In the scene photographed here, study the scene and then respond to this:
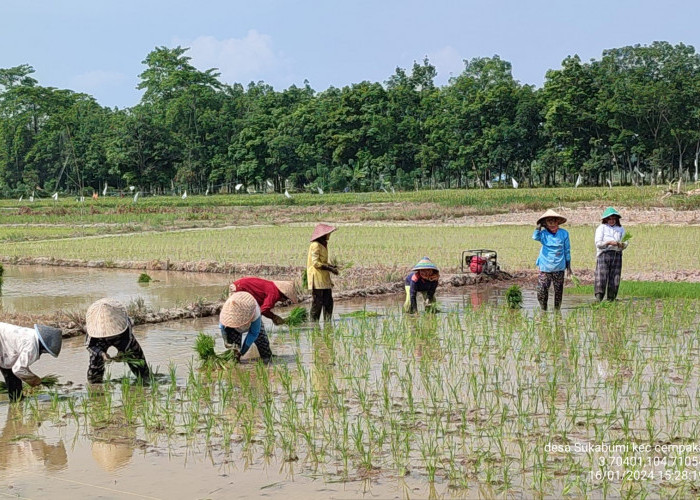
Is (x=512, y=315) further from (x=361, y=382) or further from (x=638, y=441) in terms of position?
(x=638, y=441)

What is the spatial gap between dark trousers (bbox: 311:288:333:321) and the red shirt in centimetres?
119

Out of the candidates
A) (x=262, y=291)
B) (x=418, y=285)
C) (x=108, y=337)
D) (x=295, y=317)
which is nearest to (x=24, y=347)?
(x=108, y=337)

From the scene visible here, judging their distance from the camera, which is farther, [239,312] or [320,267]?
[320,267]

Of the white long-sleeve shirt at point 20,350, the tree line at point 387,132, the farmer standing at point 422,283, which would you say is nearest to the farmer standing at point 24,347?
the white long-sleeve shirt at point 20,350

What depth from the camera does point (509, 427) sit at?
184 inches

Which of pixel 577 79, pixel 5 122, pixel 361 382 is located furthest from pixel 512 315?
pixel 5 122

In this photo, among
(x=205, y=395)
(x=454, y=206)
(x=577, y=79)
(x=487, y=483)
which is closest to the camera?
(x=487, y=483)

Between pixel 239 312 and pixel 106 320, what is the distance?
3.36 ft

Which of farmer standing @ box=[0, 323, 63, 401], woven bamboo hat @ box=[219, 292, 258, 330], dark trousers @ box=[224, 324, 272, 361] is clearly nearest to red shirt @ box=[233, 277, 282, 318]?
dark trousers @ box=[224, 324, 272, 361]

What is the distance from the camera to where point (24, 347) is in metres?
5.42

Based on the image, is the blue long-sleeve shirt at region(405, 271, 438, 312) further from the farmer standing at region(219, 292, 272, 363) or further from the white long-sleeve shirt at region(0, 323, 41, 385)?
the white long-sleeve shirt at region(0, 323, 41, 385)

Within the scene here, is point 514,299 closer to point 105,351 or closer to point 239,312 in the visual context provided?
point 239,312

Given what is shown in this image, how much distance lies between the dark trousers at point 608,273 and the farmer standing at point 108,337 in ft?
17.3

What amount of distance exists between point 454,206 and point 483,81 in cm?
3302
